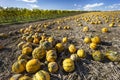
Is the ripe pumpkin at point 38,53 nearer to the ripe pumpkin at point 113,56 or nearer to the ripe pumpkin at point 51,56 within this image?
the ripe pumpkin at point 51,56

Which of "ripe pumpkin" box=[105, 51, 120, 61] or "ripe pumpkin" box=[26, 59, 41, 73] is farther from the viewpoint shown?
"ripe pumpkin" box=[105, 51, 120, 61]

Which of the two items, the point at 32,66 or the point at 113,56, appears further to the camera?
the point at 113,56

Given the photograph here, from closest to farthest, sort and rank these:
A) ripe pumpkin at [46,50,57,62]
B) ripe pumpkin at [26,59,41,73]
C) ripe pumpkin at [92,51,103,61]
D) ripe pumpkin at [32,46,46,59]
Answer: ripe pumpkin at [26,59,41,73]
ripe pumpkin at [46,50,57,62]
ripe pumpkin at [92,51,103,61]
ripe pumpkin at [32,46,46,59]

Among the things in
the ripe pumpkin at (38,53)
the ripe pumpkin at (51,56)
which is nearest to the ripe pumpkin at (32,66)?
the ripe pumpkin at (51,56)

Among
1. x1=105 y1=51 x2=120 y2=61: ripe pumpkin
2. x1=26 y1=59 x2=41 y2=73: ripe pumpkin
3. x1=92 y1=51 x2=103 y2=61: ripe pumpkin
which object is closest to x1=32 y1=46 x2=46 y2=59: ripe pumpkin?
x1=26 y1=59 x2=41 y2=73: ripe pumpkin

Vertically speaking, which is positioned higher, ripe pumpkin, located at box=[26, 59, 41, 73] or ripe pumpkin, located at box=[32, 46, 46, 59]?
ripe pumpkin, located at box=[32, 46, 46, 59]

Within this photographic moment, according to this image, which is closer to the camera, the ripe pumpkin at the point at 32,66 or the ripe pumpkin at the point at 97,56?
the ripe pumpkin at the point at 32,66

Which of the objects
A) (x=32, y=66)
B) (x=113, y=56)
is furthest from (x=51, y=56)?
(x=113, y=56)

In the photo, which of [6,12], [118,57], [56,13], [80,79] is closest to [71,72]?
[80,79]

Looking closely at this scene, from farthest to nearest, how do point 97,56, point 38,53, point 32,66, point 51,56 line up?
point 38,53 < point 97,56 < point 51,56 < point 32,66

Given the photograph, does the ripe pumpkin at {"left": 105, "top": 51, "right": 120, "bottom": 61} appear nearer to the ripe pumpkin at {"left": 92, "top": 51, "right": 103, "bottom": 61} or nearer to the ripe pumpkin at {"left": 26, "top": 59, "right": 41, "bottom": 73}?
the ripe pumpkin at {"left": 92, "top": 51, "right": 103, "bottom": 61}

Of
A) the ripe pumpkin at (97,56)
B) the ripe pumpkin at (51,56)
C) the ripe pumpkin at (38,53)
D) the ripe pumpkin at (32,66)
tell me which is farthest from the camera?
the ripe pumpkin at (38,53)

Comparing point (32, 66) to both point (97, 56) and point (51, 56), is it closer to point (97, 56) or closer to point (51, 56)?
point (51, 56)

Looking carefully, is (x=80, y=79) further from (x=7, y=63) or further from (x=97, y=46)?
(x=7, y=63)
